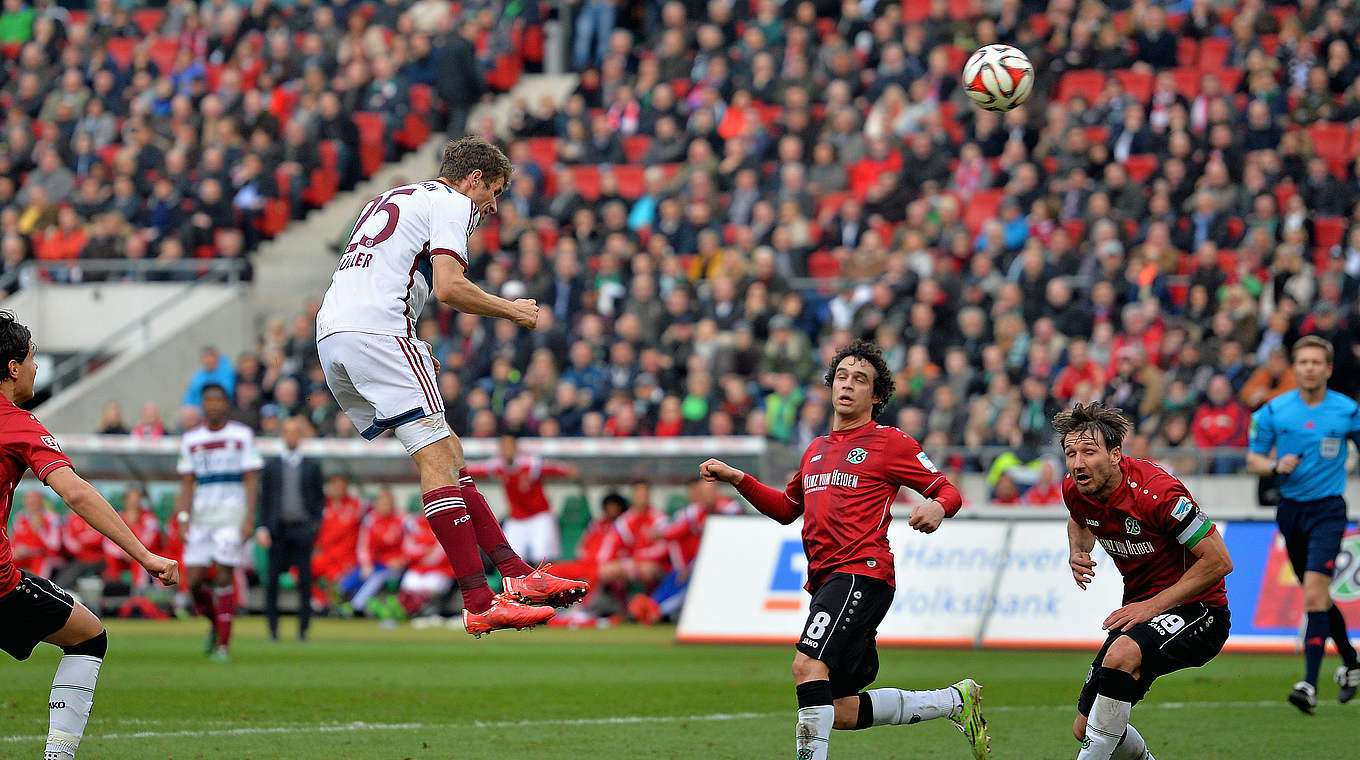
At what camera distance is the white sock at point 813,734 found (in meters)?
7.60

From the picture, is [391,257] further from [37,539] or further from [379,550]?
[37,539]

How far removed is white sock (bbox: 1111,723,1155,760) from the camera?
25.8 ft

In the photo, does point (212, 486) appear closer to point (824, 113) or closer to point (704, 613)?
point (704, 613)

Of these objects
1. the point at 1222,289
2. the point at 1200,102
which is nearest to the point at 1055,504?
the point at 1222,289

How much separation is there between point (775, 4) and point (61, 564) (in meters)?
12.5

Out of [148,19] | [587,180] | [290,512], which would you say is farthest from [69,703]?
[148,19]

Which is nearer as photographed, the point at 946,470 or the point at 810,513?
the point at 810,513

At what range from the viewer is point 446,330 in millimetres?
23875

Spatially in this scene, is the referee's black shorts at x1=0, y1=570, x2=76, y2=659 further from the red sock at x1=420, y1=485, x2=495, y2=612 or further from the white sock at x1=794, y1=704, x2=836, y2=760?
the white sock at x1=794, y1=704, x2=836, y2=760

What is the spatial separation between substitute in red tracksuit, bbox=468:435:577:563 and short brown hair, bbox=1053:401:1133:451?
12234 millimetres

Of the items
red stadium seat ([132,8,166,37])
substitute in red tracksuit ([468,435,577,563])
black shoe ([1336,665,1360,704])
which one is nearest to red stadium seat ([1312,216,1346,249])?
substitute in red tracksuit ([468,435,577,563])

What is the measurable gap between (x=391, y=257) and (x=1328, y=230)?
14.4 metres

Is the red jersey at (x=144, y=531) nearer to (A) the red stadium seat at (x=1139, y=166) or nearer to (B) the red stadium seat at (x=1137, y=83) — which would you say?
(A) the red stadium seat at (x=1139, y=166)

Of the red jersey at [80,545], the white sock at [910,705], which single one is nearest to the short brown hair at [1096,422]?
the white sock at [910,705]
